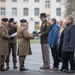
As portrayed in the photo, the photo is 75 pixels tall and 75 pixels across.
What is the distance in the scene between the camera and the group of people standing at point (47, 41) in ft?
48.2

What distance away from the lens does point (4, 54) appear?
15.5 metres

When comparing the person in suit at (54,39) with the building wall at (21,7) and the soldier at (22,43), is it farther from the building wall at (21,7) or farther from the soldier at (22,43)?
the building wall at (21,7)

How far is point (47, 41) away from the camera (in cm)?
1586

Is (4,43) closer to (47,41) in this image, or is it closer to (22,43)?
(22,43)

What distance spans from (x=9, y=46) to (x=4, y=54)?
711 millimetres

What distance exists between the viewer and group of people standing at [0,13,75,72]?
14703 millimetres

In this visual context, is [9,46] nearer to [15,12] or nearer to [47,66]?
[47,66]

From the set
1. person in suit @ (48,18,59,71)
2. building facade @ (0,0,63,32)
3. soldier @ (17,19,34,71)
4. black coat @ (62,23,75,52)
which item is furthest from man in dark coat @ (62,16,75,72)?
building facade @ (0,0,63,32)

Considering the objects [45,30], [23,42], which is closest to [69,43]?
[45,30]

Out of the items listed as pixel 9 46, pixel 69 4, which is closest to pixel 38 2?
pixel 69 4

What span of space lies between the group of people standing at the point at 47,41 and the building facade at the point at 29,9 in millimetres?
66036

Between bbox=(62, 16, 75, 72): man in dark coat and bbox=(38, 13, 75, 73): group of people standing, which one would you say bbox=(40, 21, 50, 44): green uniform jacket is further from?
bbox=(62, 16, 75, 72): man in dark coat

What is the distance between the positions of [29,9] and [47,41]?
68.7m

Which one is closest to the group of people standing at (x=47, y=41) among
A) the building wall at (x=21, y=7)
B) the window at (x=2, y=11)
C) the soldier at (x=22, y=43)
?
the soldier at (x=22, y=43)
